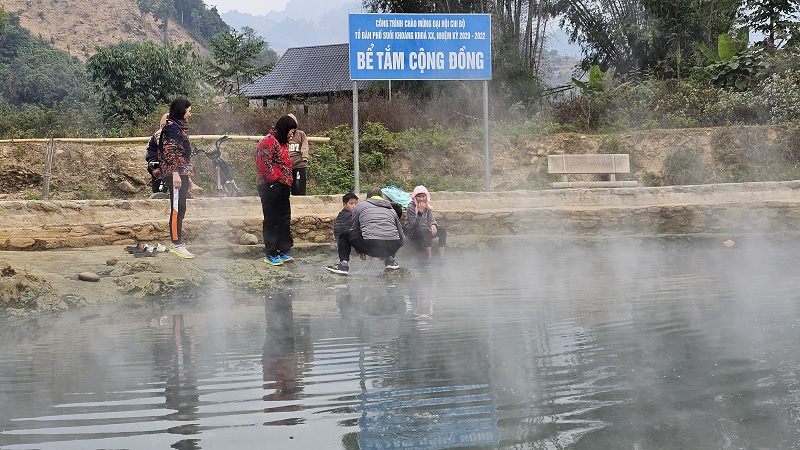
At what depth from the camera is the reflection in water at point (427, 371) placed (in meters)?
4.76

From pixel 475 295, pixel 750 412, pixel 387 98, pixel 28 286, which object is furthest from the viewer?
pixel 387 98

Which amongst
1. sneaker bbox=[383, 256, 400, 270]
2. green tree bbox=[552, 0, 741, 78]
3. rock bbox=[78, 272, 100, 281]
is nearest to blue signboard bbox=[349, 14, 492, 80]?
sneaker bbox=[383, 256, 400, 270]

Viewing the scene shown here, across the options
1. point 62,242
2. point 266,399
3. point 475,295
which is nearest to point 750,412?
point 266,399

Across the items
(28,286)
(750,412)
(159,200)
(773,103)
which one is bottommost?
(750,412)

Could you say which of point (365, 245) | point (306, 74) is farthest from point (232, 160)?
point (306, 74)

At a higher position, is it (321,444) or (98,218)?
(98,218)

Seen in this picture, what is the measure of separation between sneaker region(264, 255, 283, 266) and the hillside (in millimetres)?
72927

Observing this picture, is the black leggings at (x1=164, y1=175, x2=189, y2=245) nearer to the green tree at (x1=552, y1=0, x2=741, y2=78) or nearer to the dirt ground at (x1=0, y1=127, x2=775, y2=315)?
the dirt ground at (x1=0, y1=127, x2=775, y2=315)

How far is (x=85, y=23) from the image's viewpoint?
3366 inches

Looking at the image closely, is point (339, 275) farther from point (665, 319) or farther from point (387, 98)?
point (387, 98)

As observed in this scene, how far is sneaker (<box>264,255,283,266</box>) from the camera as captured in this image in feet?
36.3

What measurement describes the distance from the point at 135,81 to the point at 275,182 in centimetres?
2190

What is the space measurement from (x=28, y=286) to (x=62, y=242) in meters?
3.56

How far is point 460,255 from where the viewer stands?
42.3ft
